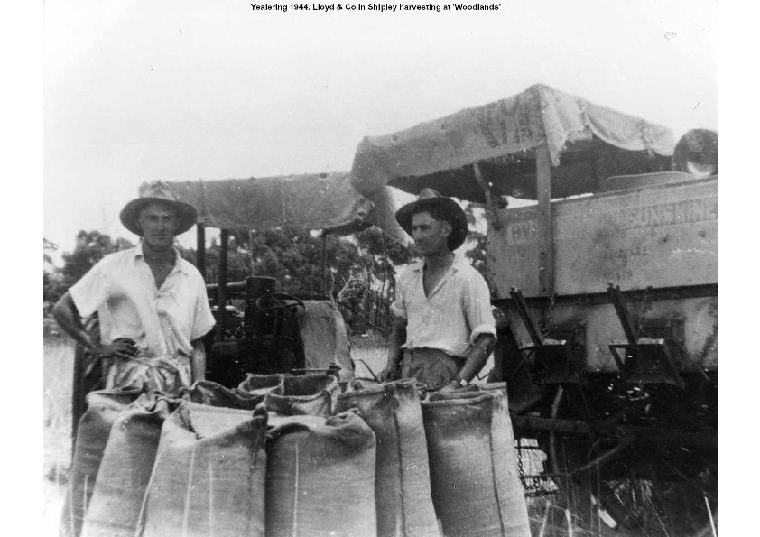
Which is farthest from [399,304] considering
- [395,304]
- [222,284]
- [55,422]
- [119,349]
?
[222,284]

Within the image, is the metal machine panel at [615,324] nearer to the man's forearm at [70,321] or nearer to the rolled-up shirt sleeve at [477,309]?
the rolled-up shirt sleeve at [477,309]

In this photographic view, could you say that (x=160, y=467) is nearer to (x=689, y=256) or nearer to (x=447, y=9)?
(x=447, y=9)

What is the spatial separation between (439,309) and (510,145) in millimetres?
1194

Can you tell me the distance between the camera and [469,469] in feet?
7.72

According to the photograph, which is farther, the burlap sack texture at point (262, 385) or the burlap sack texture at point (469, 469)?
the burlap sack texture at point (262, 385)

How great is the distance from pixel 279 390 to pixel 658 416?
2162 mm

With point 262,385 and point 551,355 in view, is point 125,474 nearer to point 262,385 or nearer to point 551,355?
point 262,385

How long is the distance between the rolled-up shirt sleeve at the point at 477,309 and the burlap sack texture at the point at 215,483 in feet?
4.29

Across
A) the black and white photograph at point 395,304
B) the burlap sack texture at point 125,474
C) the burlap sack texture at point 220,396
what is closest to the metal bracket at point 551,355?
the black and white photograph at point 395,304

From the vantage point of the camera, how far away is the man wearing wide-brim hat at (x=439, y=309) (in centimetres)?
320

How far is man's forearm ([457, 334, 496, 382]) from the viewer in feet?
9.95

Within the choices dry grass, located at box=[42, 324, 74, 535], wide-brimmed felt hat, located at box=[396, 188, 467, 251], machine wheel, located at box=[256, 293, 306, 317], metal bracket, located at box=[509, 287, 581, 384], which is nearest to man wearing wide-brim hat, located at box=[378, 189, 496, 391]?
wide-brimmed felt hat, located at box=[396, 188, 467, 251]

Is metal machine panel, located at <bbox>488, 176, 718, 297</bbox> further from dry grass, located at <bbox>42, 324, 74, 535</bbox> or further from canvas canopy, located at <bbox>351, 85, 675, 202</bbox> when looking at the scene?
dry grass, located at <bbox>42, 324, 74, 535</bbox>

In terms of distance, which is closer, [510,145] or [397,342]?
[397,342]
